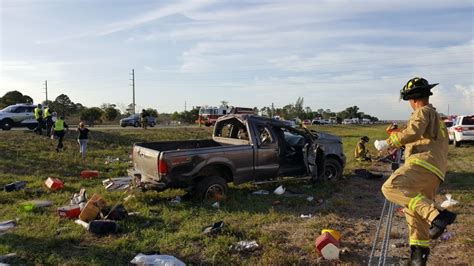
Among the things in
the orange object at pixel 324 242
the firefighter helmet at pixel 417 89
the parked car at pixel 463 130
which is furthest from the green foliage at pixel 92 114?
the firefighter helmet at pixel 417 89

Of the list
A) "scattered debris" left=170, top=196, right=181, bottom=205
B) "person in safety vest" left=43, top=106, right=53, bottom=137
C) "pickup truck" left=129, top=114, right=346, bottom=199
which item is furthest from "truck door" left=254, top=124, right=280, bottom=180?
"person in safety vest" left=43, top=106, right=53, bottom=137

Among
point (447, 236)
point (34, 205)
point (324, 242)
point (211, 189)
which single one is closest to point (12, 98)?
point (34, 205)

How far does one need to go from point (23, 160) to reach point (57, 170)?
2.68 meters

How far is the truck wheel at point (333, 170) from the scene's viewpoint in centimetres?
1084

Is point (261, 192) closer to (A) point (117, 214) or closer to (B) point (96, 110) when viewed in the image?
(A) point (117, 214)

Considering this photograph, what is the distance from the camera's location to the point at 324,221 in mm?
6953

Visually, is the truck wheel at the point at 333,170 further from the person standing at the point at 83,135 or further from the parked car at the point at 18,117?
the parked car at the point at 18,117

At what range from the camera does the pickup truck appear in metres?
8.27

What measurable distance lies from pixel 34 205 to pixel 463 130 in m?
20.1

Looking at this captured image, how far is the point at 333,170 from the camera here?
1094 centimetres

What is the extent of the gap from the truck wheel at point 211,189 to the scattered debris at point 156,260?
10.2ft

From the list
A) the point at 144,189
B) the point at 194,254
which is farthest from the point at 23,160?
the point at 194,254

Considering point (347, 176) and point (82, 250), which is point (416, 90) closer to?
point (82, 250)

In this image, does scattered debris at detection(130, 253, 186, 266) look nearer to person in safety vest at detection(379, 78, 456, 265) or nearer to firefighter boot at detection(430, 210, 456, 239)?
person in safety vest at detection(379, 78, 456, 265)
